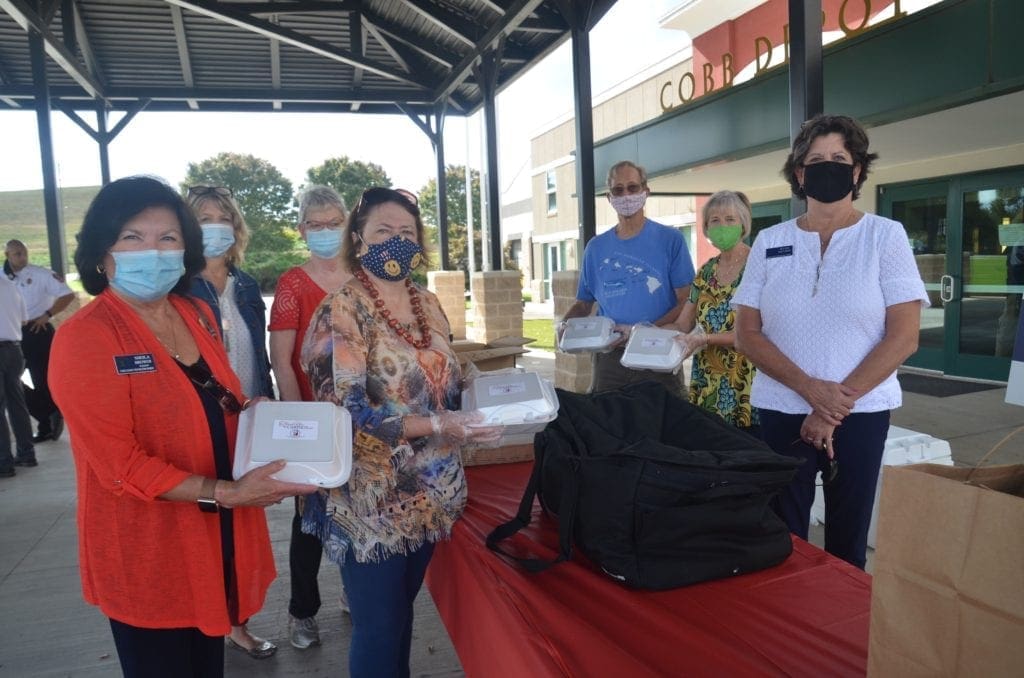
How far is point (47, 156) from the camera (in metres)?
8.20

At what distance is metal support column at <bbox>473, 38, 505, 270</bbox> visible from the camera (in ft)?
27.2

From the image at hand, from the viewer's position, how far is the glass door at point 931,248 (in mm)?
7711

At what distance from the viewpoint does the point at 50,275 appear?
616 cm

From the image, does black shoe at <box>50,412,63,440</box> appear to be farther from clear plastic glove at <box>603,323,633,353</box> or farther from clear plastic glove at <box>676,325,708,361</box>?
clear plastic glove at <box>676,325,708,361</box>

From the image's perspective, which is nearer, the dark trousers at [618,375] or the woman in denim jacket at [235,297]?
the woman in denim jacket at [235,297]

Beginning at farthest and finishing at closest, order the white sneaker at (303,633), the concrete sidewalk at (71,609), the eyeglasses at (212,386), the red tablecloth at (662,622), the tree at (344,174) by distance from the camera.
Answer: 1. the tree at (344,174)
2. the white sneaker at (303,633)
3. the concrete sidewalk at (71,609)
4. the eyeglasses at (212,386)
5. the red tablecloth at (662,622)

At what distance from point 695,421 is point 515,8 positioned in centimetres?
628

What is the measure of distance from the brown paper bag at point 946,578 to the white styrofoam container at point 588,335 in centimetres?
200

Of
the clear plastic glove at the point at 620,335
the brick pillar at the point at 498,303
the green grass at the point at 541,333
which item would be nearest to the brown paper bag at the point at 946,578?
the clear plastic glove at the point at 620,335

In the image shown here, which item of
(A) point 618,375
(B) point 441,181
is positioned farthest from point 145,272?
(B) point 441,181

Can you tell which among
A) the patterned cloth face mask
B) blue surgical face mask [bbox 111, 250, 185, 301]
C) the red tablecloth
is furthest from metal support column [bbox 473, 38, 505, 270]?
the red tablecloth

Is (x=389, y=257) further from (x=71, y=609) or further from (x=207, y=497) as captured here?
(x=71, y=609)

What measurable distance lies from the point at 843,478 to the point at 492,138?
825cm

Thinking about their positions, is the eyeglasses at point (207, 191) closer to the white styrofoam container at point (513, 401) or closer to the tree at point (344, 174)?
the white styrofoam container at point (513, 401)
